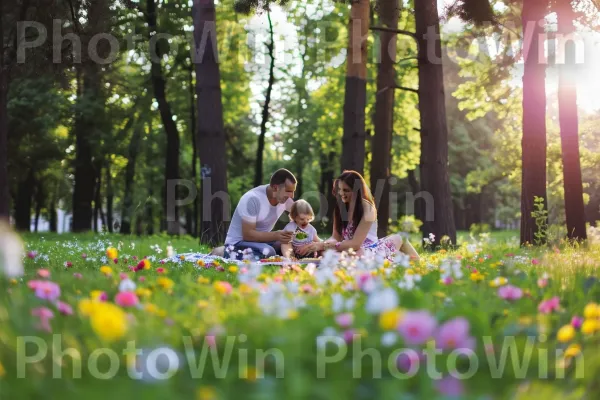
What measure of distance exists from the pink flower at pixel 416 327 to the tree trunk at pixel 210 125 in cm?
1093

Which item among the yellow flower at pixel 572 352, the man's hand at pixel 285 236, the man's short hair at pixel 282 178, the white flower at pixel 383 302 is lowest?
the yellow flower at pixel 572 352

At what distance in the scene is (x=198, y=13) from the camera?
542 inches

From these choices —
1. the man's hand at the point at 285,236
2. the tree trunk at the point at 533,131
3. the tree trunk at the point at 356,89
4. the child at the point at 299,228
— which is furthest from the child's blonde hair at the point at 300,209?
the tree trunk at the point at 356,89

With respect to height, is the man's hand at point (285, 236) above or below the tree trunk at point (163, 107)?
below

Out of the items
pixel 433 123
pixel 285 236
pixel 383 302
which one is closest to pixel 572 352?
pixel 383 302

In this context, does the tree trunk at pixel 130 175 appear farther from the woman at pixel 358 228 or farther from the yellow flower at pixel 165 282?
the yellow flower at pixel 165 282

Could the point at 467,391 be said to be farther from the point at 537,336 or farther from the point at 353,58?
the point at 353,58

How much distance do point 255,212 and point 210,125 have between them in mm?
4439

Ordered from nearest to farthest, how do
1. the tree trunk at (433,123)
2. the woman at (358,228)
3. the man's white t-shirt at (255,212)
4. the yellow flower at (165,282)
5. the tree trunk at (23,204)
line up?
the yellow flower at (165,282) < the woman at (358,228) < the man's white t-shirt at (255,212) < the tree trunk at (433,123) < the tree trunk at (23,204)

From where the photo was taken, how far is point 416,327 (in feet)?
7.22

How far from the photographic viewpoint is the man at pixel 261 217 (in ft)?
30.0

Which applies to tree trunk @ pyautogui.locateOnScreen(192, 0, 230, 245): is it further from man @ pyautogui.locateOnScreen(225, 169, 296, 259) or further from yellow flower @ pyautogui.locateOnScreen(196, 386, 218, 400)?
yellow flower @ pyautogui.locateOnScreen(196, 386, 218, 400)

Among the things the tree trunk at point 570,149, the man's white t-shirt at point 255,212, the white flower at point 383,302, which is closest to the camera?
the white flower at point 383,302

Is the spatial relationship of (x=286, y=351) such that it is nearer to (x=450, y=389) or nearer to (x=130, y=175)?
(x=450, y=389)
